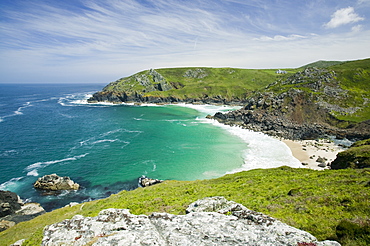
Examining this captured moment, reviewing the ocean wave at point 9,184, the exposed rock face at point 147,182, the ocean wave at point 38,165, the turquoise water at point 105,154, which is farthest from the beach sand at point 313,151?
the ocean wave at point 9,184

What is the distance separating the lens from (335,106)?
343ft

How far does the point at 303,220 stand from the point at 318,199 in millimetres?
5202

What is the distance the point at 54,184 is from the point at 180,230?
49.1 m

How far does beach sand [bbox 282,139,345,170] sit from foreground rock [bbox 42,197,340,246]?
5406cm

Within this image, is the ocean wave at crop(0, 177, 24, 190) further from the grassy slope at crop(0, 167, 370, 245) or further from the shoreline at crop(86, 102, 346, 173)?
the shoreline at crop(86, 102, 346, 173)

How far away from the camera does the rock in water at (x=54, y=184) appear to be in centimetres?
4840

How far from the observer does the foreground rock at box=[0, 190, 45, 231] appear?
37450 mm

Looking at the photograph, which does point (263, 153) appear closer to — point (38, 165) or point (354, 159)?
point (354, 159)

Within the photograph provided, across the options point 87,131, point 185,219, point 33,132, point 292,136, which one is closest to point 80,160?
point 87,131

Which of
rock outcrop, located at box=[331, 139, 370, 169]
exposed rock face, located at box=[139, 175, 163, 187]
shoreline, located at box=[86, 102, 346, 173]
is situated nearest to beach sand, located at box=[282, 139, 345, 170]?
shoreline, located at box=[86, 102, 346, 173]

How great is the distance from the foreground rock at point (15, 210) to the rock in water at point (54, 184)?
564 cm

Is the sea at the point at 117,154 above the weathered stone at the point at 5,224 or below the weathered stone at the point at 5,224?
above

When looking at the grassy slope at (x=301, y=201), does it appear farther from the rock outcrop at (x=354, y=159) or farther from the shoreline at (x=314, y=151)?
the shoreline at (x=314, y=151)

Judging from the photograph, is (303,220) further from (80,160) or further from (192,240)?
(80,160)
